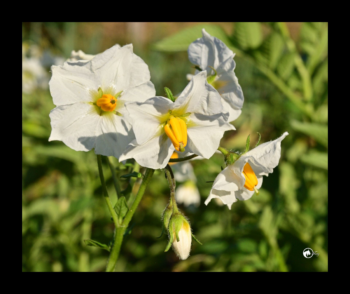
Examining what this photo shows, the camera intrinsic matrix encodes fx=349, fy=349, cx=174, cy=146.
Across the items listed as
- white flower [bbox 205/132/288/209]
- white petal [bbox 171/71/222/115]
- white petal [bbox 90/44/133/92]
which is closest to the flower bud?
white flower [bbox 205/132/288/209]

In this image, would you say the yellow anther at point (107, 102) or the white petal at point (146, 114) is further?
the yellow anther at point (107, 102)

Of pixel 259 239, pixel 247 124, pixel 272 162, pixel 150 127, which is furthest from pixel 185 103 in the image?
pixel 247 124

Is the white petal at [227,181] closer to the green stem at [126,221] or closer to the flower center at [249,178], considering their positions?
the flower center at [249,178]

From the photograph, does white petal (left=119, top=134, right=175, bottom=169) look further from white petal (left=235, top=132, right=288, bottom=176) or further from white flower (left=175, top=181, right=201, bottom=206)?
white flower (left=175, top=181, right=201, bottom=206)

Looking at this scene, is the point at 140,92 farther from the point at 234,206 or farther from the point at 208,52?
the point at 234,206

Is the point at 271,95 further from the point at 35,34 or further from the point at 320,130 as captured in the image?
the point at 35,34

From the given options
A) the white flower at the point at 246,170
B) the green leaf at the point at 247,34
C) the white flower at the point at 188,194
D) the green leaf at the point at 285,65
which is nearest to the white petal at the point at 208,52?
the white flower at the point at 246,170
